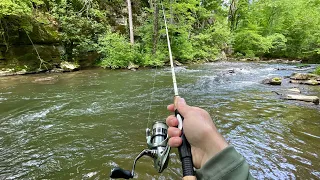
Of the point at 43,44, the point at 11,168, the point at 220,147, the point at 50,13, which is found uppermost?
the point at 50,13

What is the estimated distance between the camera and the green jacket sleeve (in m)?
0.90

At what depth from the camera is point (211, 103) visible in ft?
18.6

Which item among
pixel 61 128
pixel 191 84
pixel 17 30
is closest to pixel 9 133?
pixel 61 128

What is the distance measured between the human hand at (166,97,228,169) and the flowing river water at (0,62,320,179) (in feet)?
5.08

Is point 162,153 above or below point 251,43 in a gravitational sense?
below

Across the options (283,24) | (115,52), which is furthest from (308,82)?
(283,24)

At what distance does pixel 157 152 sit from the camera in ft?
4.60

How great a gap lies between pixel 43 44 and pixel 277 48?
78.9ft

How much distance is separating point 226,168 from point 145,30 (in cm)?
1650

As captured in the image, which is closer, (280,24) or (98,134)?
(98,134)

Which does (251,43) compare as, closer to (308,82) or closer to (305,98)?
(308,82)

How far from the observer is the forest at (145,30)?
11.1m

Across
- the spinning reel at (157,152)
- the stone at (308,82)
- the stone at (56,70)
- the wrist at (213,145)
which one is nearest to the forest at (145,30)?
the stone at (56,70)

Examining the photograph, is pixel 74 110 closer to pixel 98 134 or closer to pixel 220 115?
pixel 98 134
